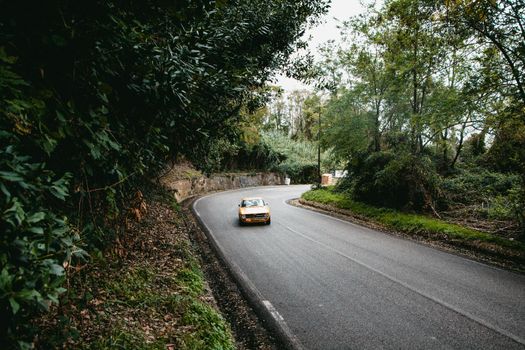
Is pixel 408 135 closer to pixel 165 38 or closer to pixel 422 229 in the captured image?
pixel 422 229

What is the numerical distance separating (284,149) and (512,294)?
44.7m

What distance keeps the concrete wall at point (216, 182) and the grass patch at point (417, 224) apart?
38.7ft

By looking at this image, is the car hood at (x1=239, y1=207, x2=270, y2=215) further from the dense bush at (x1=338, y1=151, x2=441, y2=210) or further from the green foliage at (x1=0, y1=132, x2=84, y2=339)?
the green foliage at (x1=0, y1=132, x2=84, y2=339)

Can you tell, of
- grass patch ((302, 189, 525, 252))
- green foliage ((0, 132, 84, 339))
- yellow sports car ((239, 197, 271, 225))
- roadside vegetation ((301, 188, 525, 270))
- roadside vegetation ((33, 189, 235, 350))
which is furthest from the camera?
yellow sports car ((239, 197, 271, 225))

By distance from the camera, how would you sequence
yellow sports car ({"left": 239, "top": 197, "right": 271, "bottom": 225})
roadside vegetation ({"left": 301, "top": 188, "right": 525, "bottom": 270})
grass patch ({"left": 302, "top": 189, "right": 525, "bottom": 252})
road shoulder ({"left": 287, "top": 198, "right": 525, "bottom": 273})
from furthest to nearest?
yellow sports car ({"left": 239, "top": 197, "right": 271, "bottom": 225}), grass patch ({"left": 302, "top": 189, "right": 525, "bottom": 252}), roadside vegetation ({"left": 301, "top": 188, "right": 525, "bottom": 270}), road shoulder ({"left": 287, "top": 198, "right": 525, "bottom": 273})

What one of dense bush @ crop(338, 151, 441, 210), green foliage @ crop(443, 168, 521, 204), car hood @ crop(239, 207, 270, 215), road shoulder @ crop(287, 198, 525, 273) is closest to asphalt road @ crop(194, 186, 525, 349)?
road shoulder @ crop(287, 198, 525, 273)

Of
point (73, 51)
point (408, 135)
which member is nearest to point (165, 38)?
point (73, 51)

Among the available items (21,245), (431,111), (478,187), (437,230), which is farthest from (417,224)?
(21,245)

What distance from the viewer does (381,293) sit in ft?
21.5

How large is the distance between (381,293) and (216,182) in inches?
1195

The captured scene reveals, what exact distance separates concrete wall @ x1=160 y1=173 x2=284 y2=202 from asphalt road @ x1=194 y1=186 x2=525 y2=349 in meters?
13.5

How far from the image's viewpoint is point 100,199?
14.7 ft

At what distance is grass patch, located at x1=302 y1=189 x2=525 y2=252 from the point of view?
33.3 feet

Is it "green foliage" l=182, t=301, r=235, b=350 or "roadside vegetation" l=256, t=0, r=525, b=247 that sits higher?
"roadside vegetation" l=256, t=0, r=525, b=247
